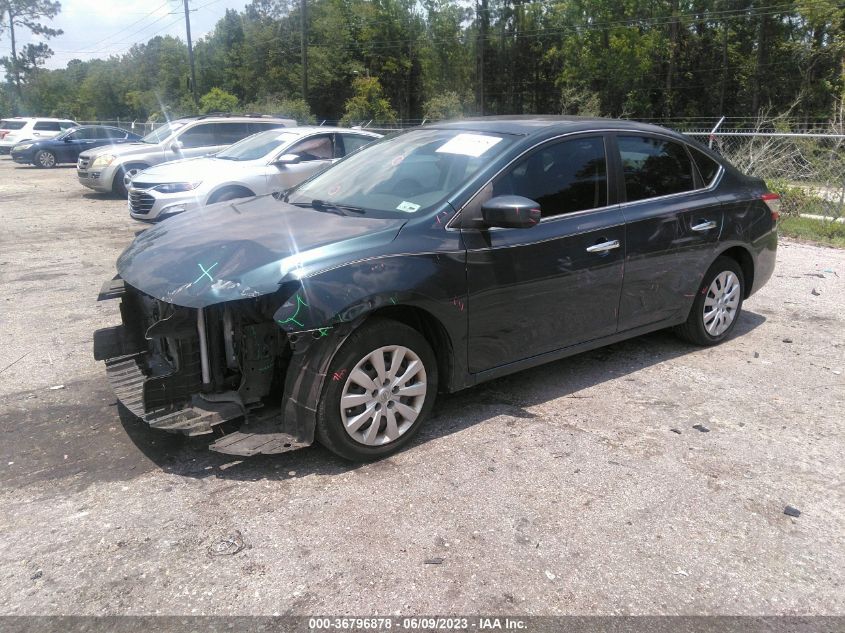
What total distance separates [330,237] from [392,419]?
3.39 feet

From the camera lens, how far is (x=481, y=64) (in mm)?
52062

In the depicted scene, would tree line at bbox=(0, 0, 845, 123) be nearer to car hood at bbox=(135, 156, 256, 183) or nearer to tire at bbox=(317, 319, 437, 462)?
car hood at bbox=(135, 156, 256, 183)

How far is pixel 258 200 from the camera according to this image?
4914mm

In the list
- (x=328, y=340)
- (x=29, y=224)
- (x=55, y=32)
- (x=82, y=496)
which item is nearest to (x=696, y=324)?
(x=328, y=340)

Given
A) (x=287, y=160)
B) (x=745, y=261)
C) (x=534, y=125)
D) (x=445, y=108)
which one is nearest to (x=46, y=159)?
(x=287, y=160)

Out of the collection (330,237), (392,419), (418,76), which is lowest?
(392,419)

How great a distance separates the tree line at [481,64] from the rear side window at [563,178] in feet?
101

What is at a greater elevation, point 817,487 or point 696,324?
point 696,324

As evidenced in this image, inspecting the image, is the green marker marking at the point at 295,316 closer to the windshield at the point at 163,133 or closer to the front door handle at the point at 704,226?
the front door handle at the point at 704,226

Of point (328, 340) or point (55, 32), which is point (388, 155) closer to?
point (328, 340)

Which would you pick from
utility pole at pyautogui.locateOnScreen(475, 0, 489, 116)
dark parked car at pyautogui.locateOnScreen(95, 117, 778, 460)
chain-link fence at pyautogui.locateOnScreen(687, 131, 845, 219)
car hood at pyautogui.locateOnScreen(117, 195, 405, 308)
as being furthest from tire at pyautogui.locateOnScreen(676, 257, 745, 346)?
utility pole at pyautogui.locateOnScreen(475, 0, 489, 116)

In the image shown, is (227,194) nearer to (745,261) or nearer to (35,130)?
(745,261)

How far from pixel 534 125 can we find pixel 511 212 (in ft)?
3.39

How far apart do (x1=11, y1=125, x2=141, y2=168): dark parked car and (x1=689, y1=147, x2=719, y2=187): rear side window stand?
2215cm
